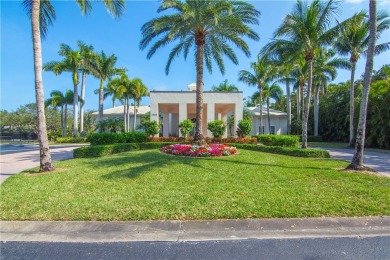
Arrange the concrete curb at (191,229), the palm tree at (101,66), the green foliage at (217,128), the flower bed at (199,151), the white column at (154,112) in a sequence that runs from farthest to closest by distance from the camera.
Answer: the palm tree at (101,66), the white column at (154,112), the green foliage at (217,128), the flower bed at (199,151), the concrete curb at (191,229)

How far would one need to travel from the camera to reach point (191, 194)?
5664 millimetres

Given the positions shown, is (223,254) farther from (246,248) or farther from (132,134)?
(132,134)

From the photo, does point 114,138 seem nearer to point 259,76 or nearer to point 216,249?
point 216,249

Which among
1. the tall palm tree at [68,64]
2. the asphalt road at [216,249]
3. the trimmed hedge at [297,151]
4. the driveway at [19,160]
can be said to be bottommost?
the asphalt road at [216,249]

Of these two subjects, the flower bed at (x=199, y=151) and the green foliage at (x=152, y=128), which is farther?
the green foliage at (x=152, y=128)

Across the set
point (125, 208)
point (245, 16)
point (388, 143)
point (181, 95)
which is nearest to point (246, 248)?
point (125, 208)

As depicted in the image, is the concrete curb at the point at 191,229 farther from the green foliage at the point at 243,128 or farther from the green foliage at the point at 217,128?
the green foliage at the point at 243,128

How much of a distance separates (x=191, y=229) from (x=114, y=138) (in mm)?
13198

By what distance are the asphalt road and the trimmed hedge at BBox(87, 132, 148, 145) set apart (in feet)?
39.8

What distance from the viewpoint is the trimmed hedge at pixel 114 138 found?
1525 centimetres

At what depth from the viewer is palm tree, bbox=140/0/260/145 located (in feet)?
41.2

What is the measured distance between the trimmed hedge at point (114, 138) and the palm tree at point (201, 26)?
18.5ft

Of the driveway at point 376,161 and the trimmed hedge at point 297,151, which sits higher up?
the trimmed hedge at point 297,151

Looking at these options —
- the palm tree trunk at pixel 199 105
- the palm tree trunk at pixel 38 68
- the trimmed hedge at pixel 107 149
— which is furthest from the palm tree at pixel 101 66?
the palm tree trunk at pixel 38 68
